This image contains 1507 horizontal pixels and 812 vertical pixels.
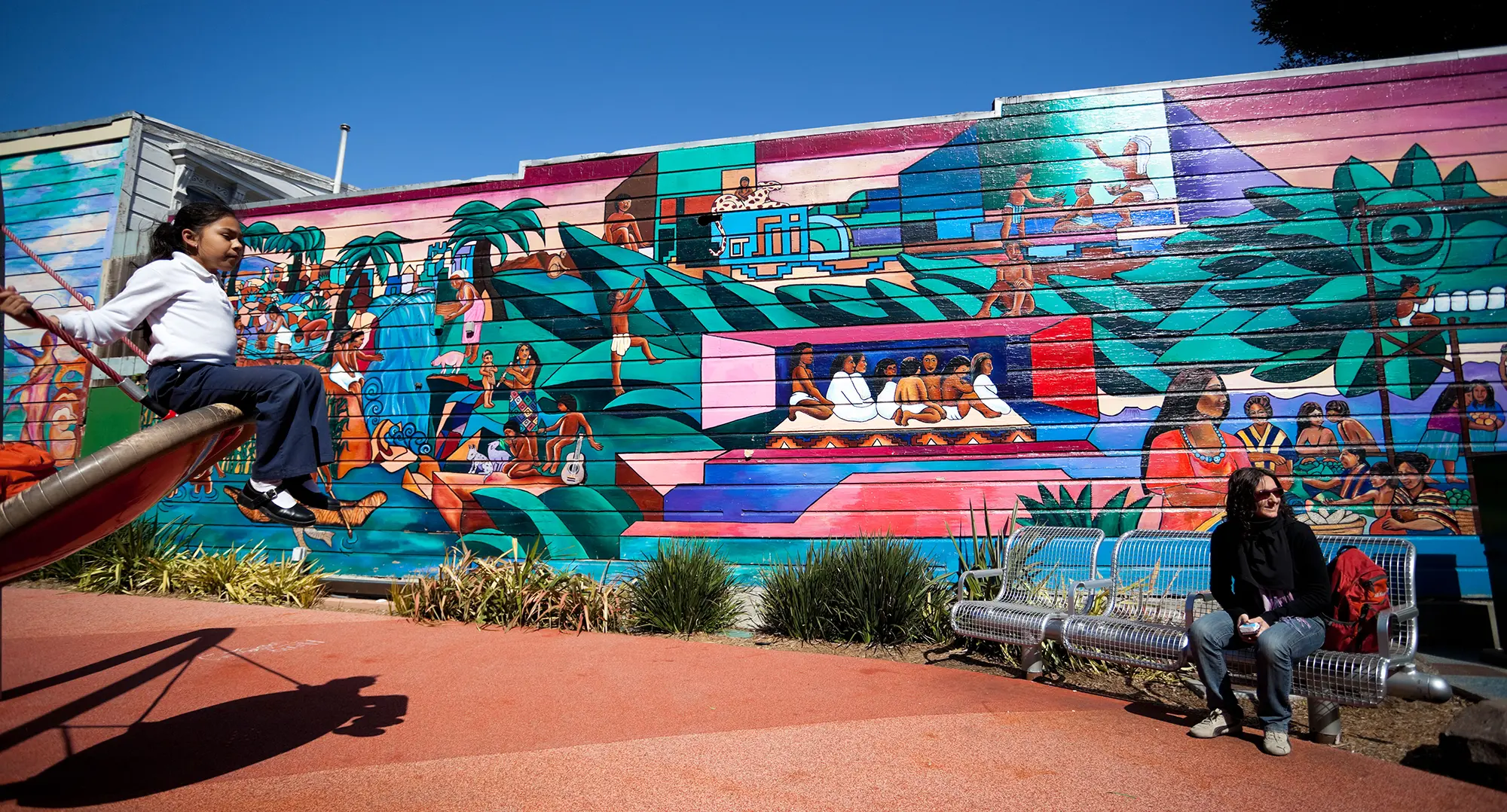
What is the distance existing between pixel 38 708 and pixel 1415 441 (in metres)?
11.0

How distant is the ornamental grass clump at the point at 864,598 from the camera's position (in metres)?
7.44

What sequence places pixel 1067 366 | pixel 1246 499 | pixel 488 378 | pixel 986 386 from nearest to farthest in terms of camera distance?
1. pixel 1246 499
2. pixel 1067 366
3. pixel 986 386
4. pixel 488 378

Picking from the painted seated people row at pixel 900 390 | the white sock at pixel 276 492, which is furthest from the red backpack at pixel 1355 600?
the white sock at pixel 276 492

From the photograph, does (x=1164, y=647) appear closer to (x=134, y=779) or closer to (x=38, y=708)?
(x=134, y=779)

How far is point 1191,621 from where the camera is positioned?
5.51 metres

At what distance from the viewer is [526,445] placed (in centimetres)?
995

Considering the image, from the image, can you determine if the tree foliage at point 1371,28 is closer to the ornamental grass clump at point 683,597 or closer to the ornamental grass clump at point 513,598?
the ornamental grass clump at point 683,597

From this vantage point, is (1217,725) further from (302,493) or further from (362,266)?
(362,266)

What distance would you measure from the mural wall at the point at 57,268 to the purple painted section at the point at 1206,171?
42.6 feet

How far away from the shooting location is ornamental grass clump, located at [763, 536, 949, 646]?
7.44 m

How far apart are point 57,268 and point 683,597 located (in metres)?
10.4

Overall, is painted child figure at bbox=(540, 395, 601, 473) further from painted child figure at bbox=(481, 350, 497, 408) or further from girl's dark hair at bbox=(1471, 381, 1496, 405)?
girl's dark hair at bbox=(1471, 381, 1496, 405)

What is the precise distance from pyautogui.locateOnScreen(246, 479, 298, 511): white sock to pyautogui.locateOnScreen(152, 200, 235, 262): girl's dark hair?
1.23 meters

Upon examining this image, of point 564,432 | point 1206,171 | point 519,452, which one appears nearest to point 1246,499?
point 1206,171
